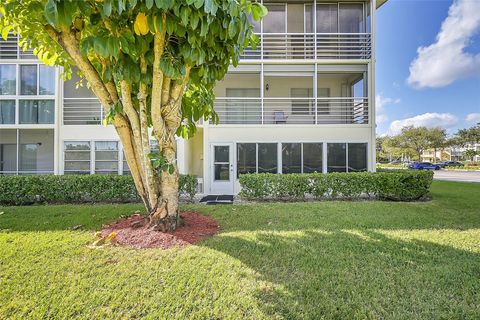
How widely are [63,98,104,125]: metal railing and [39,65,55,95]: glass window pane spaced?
749mm

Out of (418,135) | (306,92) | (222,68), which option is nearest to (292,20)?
(306,92)

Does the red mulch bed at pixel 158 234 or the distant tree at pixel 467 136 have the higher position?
the distant tree at pixel 467 136

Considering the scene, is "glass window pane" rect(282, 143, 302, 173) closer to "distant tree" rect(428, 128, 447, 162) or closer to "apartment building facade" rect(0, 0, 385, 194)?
"apartment building facade" rect(0, 0, 385, 194)

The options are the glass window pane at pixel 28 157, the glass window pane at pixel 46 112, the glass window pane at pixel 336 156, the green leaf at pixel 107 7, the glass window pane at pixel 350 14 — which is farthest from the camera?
the glass window pane at pixel 28 157

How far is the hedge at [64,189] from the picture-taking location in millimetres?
7992

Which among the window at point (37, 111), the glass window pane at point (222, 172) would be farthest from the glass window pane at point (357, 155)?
the window at point (37, 111)

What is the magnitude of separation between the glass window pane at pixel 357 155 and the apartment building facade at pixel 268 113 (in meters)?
0.05

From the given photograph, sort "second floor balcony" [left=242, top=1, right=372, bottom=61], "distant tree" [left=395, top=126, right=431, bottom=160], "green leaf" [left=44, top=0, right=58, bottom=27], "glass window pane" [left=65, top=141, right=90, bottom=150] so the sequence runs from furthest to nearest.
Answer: "distant tree" [left=395, top=126, right=431, bottom=160], "second floor balcony" [left=242, top=1, right=372, bottom=61], "glass window pane" [left=65, top=141, right=90, bottom=150], "green leaf" [left=44, top=0, right=58, bottom=27]

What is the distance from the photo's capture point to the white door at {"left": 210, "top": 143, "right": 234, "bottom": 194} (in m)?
10.8

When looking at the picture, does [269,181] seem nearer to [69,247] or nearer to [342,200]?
[342,200]

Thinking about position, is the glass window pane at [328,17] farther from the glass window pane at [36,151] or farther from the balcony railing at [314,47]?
the glass window pane at [36,151]

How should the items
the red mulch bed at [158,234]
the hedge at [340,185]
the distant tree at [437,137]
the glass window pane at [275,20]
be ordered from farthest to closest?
the distant tree at [437,137]
the glass window pane at [275,20]
the hedge at [340,185]
the red mulch bed at [158,234]

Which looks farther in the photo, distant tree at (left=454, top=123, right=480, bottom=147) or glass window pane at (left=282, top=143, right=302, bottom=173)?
distant tree at (left=454, top=123, right=480, bottom=147)

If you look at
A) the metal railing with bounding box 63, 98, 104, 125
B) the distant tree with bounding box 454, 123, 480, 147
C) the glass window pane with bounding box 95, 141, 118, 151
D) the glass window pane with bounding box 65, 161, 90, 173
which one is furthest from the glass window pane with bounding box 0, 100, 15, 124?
the distant tree with bounding box 454, 123, 480, 147
